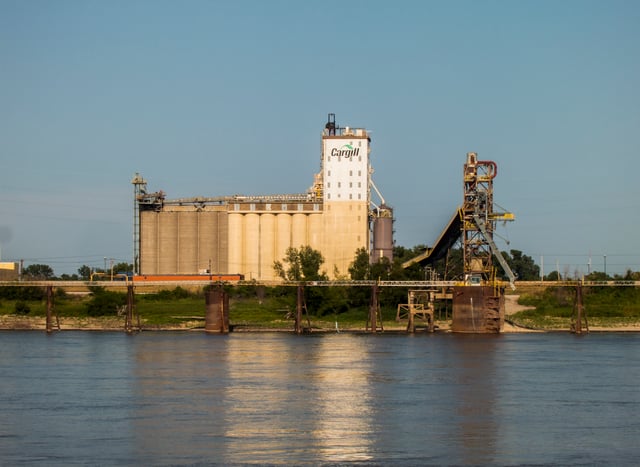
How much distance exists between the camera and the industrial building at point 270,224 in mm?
170875

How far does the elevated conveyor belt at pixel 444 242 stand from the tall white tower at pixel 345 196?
2395 centimetres

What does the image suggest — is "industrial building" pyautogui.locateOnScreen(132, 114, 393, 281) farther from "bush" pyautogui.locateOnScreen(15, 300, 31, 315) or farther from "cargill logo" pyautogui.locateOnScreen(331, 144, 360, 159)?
"bush" pyautogui.locateOnScreen(15, 300, 31, 315)

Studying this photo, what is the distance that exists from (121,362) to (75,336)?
38.8m

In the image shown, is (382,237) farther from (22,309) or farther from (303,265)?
(22,309)

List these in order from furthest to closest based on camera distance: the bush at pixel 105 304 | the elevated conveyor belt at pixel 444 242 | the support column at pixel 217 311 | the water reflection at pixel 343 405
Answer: the bush at pixel 105 304 < the elevated conveyor belt at pixel 444 242 < the support column at pixel 217 311 < the water reflection at pixel 343 405

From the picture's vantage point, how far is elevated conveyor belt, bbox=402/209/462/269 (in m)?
126

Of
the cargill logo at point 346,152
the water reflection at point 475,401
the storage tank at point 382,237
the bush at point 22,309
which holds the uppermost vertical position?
Answer: the cargill logo at point 346,152

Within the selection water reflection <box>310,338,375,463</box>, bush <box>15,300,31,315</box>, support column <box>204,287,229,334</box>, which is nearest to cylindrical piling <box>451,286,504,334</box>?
support column <box>204,287,229,334</box>

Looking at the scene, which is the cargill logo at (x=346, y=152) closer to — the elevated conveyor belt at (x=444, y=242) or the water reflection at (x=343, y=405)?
the elevated conveyor belt at (x=444, y=242)

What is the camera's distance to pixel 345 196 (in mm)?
171000

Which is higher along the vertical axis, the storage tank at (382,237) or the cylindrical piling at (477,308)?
the storage tank at (382,237)

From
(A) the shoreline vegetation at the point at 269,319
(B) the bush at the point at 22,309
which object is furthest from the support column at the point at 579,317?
(B) the bush at the point at 22,309

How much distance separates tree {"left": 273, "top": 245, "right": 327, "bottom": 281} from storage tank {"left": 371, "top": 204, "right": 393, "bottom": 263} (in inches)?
376

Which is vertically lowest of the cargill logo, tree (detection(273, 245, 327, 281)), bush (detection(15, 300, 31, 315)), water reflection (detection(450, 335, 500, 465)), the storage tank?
water reflection (detection(450, 335, 500, 465))
